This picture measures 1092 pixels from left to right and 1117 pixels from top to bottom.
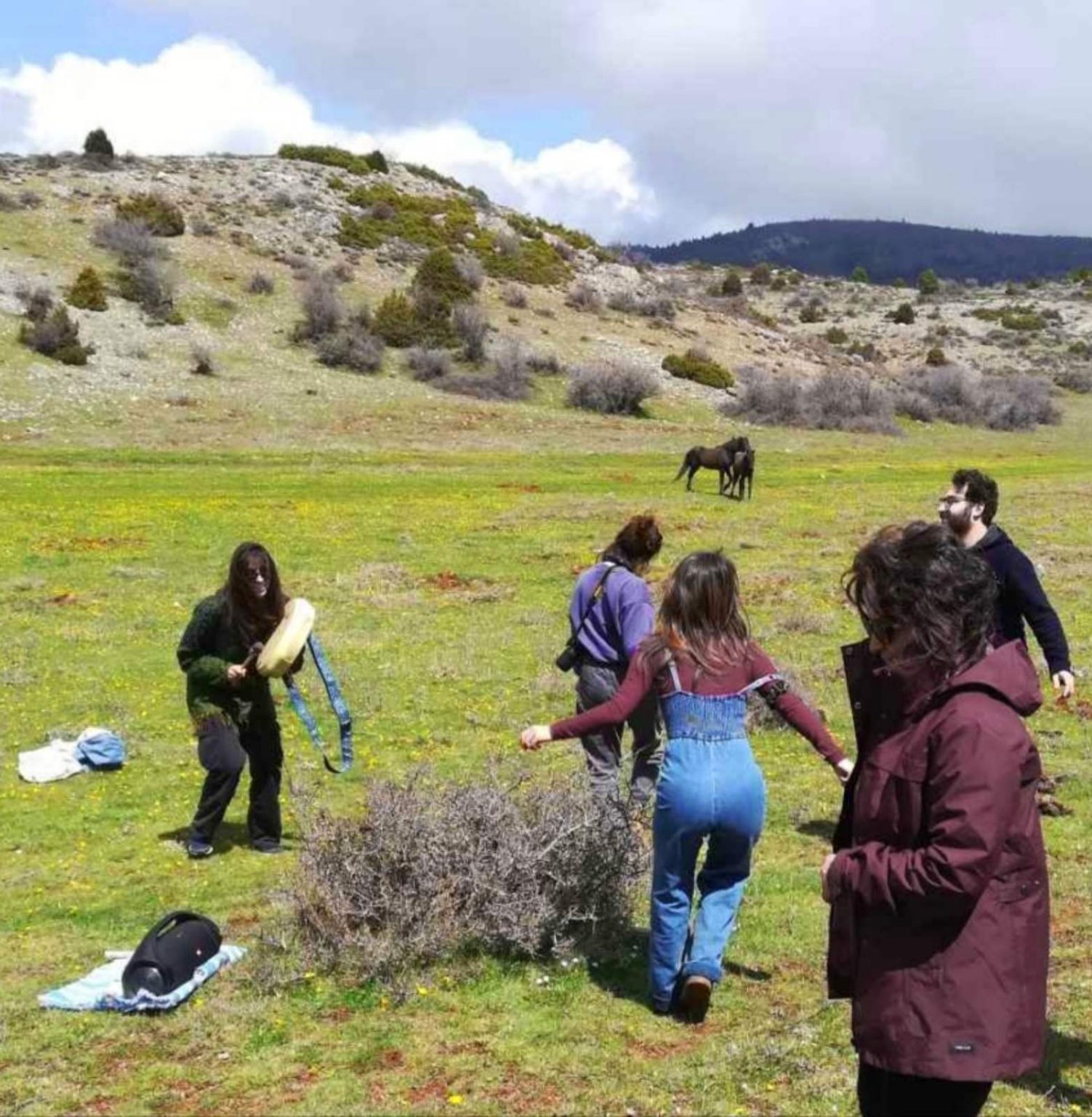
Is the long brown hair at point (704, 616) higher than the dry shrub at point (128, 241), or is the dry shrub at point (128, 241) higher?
the dry shrub at point (128, 241)

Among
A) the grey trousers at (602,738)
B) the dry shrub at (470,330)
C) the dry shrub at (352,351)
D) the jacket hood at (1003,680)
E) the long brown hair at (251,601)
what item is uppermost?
the dry shrub at (470,330)

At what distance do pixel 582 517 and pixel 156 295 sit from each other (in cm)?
2828

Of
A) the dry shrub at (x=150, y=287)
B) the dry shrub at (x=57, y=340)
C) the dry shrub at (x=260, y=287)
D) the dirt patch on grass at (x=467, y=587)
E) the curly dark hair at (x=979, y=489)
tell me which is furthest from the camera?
the dry shrub at (x=260, y=287)

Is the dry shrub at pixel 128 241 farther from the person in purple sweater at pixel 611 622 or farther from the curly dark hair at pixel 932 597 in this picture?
the curly dark hair at pixel 932 597

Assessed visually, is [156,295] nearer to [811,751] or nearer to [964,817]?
[811,751]

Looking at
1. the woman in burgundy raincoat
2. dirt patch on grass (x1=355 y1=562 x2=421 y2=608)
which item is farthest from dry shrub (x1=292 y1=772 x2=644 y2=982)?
dirt patch on grass (x1=355 y1=562 x2=421 y2=608)

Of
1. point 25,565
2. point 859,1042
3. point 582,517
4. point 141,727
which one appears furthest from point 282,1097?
point 582,517

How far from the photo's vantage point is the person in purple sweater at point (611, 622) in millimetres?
7602

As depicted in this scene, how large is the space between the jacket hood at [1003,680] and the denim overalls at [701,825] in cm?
215

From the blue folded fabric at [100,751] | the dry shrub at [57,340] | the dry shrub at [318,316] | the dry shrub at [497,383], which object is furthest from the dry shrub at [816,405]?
the blue folded fabric at [100,751]

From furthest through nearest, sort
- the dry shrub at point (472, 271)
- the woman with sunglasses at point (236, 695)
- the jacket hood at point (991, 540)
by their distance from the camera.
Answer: the dry shrub at point (472, 271) → the woman with sunglasses at point (236, 695) → the jacket hood at point (991, 540)

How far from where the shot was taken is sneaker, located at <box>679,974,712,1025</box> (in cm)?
564

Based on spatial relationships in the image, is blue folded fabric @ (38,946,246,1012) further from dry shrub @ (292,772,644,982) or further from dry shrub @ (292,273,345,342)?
dry shrub @ (292,273,345,342)

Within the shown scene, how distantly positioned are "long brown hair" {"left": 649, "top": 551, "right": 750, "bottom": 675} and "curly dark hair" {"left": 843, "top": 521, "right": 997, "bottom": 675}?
1.96m
